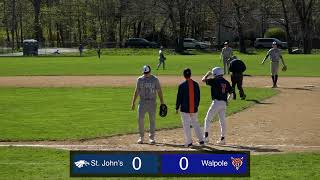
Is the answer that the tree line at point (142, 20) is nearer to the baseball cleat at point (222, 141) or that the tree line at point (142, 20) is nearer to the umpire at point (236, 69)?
the umpire at point (236, 69)

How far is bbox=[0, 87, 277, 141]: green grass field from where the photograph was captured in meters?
16.6

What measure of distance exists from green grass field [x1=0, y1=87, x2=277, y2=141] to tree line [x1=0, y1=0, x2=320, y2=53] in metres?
57.7

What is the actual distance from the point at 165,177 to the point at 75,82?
958 inches

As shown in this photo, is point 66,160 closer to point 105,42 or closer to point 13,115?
point 13,115

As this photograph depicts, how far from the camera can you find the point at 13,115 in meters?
20.2

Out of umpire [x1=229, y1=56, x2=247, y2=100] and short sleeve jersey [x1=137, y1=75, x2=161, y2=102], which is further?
umpire [x1=229, y1=56, x2=247, y2=100]

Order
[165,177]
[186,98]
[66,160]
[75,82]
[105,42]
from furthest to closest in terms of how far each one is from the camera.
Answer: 1. [105,42]
2. [75,82]
3. [186,98]
4. [66,160]
5. [165,177]

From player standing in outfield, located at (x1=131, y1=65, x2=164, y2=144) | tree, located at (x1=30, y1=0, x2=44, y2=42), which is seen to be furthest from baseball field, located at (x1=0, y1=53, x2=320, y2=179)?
tree, located at (x1=30, y1=0, x2=44, y2=42)

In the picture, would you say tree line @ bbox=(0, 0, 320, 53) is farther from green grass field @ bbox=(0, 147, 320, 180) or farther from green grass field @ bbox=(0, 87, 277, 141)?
green grass field @ bbox=(0, 147, 320, 180)

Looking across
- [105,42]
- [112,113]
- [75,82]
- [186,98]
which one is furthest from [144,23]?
[186,98]

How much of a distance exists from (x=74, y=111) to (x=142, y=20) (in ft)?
238

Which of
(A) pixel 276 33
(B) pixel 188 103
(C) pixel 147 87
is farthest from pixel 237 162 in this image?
(A) pixel 276 33
